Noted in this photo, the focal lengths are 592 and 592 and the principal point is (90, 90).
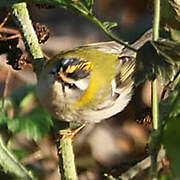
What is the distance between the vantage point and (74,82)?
202 cm

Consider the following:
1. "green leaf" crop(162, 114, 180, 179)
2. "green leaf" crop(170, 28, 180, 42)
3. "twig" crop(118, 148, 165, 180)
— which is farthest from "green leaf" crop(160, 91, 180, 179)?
"green leaf" crop(170, 28, 180, 42)

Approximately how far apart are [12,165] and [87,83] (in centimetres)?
117

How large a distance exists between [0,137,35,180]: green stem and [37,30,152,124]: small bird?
0.65 metres

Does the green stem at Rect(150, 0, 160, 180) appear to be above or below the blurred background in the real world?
above

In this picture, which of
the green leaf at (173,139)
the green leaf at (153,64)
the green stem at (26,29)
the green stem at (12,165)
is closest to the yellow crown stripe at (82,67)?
the green stem at (26,29)

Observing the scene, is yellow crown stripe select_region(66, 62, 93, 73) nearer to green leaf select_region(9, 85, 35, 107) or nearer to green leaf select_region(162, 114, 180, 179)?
green leaf select_region(9, 85, 35, 107)

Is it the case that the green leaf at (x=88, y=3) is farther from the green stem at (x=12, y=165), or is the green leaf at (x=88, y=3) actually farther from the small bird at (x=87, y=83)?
the small bird at (x=87, y=83)

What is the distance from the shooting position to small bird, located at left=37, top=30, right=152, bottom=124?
6.45ft

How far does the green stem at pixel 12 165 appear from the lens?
101 cm

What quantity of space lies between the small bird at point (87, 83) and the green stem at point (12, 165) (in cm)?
65

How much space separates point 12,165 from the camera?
107cm

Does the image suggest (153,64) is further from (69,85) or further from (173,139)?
(69,85)

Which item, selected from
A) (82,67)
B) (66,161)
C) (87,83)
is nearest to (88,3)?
(66,161)

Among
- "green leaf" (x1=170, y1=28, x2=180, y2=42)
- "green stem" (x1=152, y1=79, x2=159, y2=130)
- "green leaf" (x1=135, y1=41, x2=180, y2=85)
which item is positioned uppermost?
"green leaf" (x1=135, y1=41, x2=180, y2=85)
